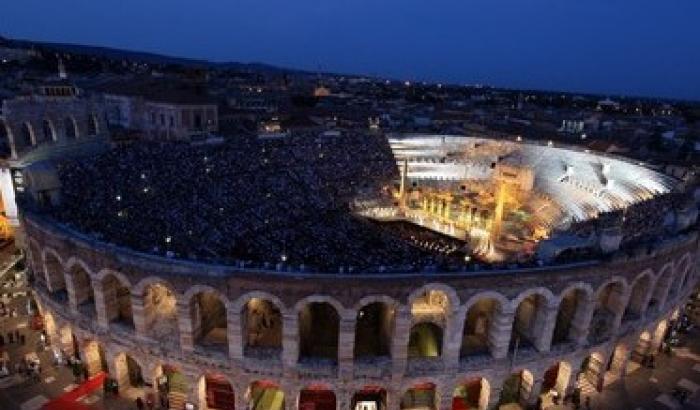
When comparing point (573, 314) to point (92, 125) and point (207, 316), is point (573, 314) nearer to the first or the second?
point (207, 316)

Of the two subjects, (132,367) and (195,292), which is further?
(132,367)

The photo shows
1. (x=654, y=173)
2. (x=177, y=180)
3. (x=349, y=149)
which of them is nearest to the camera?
(x=177, y=180)

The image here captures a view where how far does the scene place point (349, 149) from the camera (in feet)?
202

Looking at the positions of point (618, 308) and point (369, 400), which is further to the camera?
point (618, 308)

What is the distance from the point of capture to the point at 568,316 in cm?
3119

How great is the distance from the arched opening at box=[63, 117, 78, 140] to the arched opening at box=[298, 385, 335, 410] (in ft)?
114

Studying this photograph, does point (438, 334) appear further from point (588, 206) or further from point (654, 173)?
point (654, 173)

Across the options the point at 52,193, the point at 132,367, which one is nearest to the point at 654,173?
the point at 132,367

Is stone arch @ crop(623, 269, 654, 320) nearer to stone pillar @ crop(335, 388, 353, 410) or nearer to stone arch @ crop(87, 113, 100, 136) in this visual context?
stone pillar @ crop(335, 388, 353, 410)

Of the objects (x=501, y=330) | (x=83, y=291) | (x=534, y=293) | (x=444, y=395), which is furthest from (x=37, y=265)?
(x=534, y=293)

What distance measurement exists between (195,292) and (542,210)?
41.7m

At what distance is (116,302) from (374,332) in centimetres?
1481

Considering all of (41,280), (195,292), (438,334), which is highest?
(195,292)

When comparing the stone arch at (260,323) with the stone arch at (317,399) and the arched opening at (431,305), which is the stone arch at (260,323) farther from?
the arched opening at (431,305)
